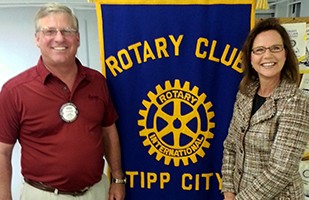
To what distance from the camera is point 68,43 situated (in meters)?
1.25

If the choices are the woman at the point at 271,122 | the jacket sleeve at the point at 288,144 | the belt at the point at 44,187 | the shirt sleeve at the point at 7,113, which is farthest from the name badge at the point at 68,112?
the jacket sleeve at the point at 288,144

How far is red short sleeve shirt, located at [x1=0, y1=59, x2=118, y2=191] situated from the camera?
4.08ft

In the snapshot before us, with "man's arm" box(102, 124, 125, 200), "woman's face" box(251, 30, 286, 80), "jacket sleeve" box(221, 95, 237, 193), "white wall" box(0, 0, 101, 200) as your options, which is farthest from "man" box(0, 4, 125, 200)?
"white wall" box(0, 0, 101, 200)

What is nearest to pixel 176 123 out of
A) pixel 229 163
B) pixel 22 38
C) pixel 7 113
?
pixel 229 163

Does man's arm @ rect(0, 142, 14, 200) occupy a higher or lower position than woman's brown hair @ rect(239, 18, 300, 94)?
lower

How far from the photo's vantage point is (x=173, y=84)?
61.3 inches

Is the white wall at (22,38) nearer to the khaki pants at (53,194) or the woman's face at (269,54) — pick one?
the khaki pants at (53,194)

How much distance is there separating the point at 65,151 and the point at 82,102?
0.72 feet

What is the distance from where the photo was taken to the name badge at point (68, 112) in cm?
127

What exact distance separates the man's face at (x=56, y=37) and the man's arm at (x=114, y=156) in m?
0.45

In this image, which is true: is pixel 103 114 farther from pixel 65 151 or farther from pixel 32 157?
pixel 32 157

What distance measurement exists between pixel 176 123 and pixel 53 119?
2.05 ft

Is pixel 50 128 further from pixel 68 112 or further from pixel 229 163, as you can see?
pixel 229 163

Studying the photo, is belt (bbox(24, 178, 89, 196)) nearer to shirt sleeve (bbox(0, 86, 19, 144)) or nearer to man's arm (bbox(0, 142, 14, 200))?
man's arm (bbox(0, 142, 14, 200))
